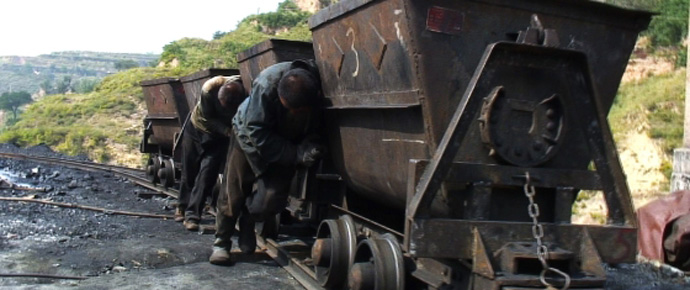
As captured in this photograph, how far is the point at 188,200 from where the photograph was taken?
810 centimetres

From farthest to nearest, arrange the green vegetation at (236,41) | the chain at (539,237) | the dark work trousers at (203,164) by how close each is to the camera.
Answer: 1. the green vegetation at (236,41)
2. the dark work trousers at (203,164)
3. the chain at (539,237)

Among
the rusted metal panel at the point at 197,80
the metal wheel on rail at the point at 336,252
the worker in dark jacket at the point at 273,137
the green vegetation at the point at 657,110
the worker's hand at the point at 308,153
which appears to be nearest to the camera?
the metal wheel on rail at the point at 336,252

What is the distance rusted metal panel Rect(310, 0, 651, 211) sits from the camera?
3.39 metres

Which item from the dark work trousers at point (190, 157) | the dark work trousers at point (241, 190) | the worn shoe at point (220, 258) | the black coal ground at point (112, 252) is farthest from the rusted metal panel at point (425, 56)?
the dark work trousers at point (190, 157)

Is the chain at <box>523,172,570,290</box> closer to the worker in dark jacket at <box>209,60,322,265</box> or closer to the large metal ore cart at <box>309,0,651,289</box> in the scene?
the large metal ore cart at <box>309,0,651,289</box>

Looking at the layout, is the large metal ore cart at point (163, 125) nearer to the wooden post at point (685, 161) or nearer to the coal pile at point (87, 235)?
the coal pile at point (87, 235)

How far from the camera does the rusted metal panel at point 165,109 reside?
1037 cm

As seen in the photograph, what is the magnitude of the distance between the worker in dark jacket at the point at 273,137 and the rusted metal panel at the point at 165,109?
5.02 meters

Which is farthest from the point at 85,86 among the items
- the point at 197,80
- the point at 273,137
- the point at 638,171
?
the point at 273,137

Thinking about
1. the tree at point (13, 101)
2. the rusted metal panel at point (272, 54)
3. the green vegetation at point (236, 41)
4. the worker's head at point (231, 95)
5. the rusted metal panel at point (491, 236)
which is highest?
the green vegetation at point (236, 41)

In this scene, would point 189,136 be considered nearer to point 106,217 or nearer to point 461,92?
point 106,217

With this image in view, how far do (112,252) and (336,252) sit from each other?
95.3 inches

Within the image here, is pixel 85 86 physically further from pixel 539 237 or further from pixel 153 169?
pixel 539 237

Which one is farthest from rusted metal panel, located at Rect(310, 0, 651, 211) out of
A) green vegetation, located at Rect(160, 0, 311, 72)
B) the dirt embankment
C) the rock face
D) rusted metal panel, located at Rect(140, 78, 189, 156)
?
the rock face
